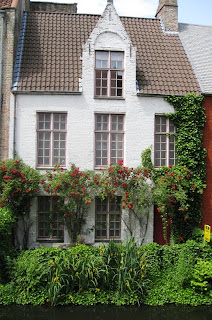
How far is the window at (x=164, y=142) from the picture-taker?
15297 millimetres

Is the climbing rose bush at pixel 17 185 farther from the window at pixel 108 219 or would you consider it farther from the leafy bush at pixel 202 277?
the leafy bush at pixel 202 277

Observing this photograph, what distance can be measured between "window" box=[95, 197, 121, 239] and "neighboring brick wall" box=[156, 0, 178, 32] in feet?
29.8

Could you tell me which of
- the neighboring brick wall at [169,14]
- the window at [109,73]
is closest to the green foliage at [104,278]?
the window at [109,73]

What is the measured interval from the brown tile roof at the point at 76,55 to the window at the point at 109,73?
33.0 inches

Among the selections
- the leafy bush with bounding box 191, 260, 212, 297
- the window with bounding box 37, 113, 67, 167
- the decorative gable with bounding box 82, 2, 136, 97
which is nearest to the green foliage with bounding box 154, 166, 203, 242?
the leafy bush with bounding box 191, 260, 212, 297

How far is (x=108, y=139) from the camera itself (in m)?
15.1

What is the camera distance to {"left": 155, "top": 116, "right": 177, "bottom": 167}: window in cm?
1530

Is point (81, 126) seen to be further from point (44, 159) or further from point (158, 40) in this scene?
point (158, 40)

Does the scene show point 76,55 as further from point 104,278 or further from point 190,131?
point 104,278

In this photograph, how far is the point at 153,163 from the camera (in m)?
15.1

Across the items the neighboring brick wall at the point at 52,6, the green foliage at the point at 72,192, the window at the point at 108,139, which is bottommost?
the green foliage at the point at 72,192

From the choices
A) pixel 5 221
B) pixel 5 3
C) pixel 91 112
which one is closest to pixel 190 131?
pixel 91 112

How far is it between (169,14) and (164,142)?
284 inches

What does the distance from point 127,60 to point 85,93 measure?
223 centimetres
